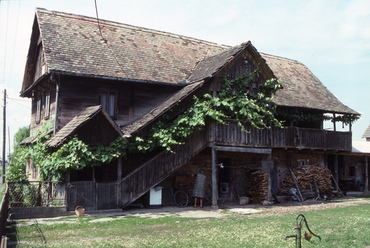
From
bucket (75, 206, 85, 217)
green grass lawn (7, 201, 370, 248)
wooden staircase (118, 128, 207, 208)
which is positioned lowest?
green grass lawn (7, 201, 370, 248)

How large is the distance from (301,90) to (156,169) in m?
13.8

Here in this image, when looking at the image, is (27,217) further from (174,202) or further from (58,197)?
(174,202)

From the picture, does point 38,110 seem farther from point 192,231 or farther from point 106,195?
point 192,231

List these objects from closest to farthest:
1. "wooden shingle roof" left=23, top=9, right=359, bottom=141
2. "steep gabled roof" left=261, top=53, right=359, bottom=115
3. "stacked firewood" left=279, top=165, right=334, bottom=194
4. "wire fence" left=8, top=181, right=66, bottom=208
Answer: "wire fence" left=8, top=181, right=66, bottom=208 < "wooden shingle roof" left=23, top=9, right=359, bottom=141 < "stacked firewood" left=279, top=165, right=334, bottom=194 < "steep gabled roof" left=261, top=53, right=359, bottom=115

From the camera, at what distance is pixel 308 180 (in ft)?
80.2

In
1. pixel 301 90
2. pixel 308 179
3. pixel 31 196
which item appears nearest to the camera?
pixel 31 196

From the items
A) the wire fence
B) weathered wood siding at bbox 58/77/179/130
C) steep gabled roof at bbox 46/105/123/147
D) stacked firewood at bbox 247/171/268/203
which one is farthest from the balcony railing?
the wire fence

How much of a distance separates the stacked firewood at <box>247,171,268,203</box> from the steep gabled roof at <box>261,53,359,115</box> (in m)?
4.52

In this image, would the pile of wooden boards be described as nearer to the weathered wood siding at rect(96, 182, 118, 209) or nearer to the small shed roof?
the small shed roof

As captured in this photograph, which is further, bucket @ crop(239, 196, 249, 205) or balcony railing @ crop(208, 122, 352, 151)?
bucket @ crop(239, 196, 249, 205)

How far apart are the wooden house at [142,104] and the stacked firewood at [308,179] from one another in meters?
0.71

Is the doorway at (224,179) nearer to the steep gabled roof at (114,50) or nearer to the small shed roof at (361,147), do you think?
the steep gabled roof at (114,50)

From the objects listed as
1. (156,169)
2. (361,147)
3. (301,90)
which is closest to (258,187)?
(156,169)

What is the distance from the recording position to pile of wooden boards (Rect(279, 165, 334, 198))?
24125mm
